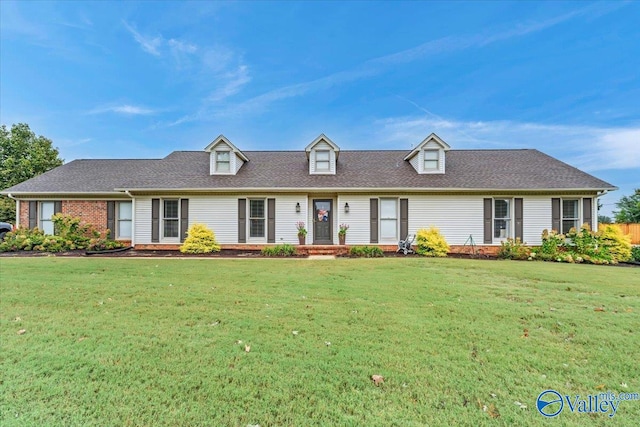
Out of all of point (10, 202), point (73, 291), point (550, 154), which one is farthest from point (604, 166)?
point (10, 202)

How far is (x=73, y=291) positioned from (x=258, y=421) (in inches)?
223

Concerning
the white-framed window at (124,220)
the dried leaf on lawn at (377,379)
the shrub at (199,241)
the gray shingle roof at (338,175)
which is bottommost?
the dried leaf on lawn at (377,379)

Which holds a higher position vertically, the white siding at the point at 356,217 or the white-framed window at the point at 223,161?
the white-framed window at the point at 223,161

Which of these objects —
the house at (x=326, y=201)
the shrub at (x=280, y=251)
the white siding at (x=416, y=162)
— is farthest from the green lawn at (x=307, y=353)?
the white siding at (x=416, y=162)

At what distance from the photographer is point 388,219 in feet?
42.1

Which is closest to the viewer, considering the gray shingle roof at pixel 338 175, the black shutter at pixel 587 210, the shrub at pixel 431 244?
the shrub at pixel 431 244

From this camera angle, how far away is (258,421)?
209 centimetres

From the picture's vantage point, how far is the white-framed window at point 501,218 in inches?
499

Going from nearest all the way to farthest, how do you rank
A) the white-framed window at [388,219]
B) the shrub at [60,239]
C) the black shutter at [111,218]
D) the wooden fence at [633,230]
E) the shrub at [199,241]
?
the shrub at [199,241]
the shrub at [60,239]
the white-framed window at [388,219]
the black shutter at [111,218]
the wooden fence at [633,230]

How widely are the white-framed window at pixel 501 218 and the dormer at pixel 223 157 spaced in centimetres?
1245

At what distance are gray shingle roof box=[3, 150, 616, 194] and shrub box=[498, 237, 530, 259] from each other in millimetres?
2464

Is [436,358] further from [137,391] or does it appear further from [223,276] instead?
[223,276]

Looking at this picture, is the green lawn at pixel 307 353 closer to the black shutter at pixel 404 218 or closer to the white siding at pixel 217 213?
the black shutter at pixel 404 218

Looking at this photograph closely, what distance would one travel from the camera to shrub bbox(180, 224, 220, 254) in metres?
12.0
